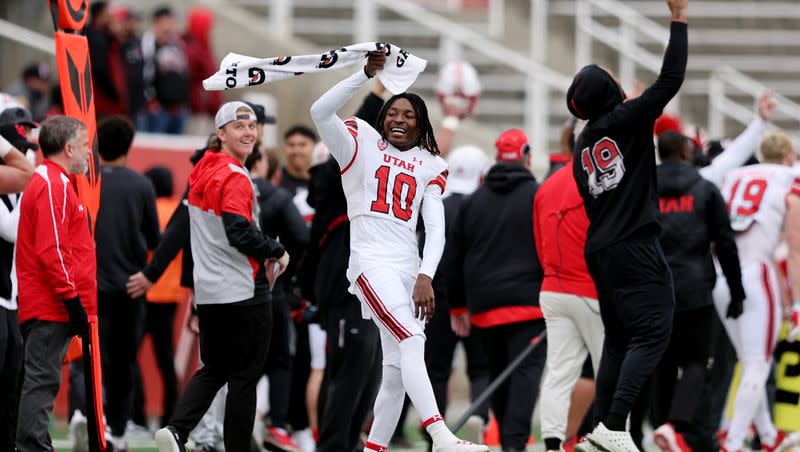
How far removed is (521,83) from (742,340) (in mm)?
8963

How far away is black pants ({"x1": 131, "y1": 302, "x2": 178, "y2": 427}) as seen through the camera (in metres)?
11.4

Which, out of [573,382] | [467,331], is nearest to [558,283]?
[573,382]

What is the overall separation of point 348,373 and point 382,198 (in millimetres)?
1343

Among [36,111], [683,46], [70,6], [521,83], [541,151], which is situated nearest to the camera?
[683,46]

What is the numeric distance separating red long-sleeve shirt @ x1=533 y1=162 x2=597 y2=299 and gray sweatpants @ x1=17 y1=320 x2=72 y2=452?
2.84 meters

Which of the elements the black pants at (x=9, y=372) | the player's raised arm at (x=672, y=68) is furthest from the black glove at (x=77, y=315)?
the player's raised arm at (x=672, y=68)

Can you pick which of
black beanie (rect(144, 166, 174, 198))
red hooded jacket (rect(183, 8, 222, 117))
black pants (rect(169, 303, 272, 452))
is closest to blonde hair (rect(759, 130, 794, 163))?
black pants (rect(169, 303, 272, 452))

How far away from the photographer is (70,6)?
8.92 m

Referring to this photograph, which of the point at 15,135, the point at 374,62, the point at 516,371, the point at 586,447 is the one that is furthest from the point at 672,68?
the point at 15,135

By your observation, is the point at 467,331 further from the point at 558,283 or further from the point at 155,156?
the point at 155,156

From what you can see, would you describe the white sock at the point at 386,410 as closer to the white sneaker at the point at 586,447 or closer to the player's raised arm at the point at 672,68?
the white sneaker at the point at 586,447

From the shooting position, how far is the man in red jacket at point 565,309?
362 inches

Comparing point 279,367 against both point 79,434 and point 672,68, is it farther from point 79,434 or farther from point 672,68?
point 672,68

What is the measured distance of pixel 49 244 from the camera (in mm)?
8000
